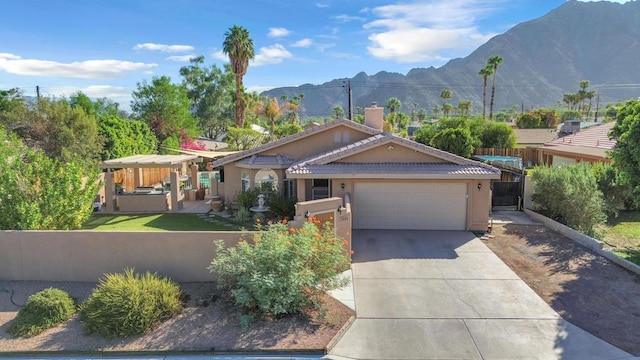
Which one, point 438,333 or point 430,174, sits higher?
point 430,174

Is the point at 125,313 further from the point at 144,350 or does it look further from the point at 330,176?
the point at 330,176

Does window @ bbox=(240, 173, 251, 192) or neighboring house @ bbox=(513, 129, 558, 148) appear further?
neighboring house @ bbox=(513, 129, 558, 148)

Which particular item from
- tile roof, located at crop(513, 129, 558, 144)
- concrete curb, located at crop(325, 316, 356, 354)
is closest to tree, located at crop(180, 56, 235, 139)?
tile roof, located at crop(513, 129, 558, 144)

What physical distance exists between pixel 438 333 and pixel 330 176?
28.6 feet

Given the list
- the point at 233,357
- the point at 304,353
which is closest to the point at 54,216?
the point at 233,357

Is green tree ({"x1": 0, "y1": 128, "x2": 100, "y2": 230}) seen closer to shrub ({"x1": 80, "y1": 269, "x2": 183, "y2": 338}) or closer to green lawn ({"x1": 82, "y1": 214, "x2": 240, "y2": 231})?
green lawn ({"x1": 82, "y1": 214, "x2": 240, "y2": 231})

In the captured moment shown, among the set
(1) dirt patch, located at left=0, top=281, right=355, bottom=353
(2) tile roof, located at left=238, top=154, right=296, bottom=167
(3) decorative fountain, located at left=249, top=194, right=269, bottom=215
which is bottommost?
(1) dirt patch, located at left=0, top=281, right=355, bottom=353

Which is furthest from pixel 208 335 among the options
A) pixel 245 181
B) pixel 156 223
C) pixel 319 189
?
pixel 245 181

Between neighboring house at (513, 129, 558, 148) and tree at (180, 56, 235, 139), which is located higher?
tree at (180, 56, 235, 139)

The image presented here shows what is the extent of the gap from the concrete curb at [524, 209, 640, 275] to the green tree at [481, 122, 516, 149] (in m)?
22.4

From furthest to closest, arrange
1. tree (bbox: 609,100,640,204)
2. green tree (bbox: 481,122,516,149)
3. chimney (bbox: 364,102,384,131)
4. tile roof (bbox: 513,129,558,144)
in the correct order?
tile roof (bbox: 513,129,558,144) < green tree (bbox: 481,122,516,149) < chimney (bbox: 364,102,384,131) < tree (bbox: 609,100,640,204)

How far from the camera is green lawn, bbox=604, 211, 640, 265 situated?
14531 millimetres

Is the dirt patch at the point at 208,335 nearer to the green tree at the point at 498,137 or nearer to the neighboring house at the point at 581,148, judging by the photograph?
the neighboring house at the point at 581,148

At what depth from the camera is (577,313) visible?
974 cm
